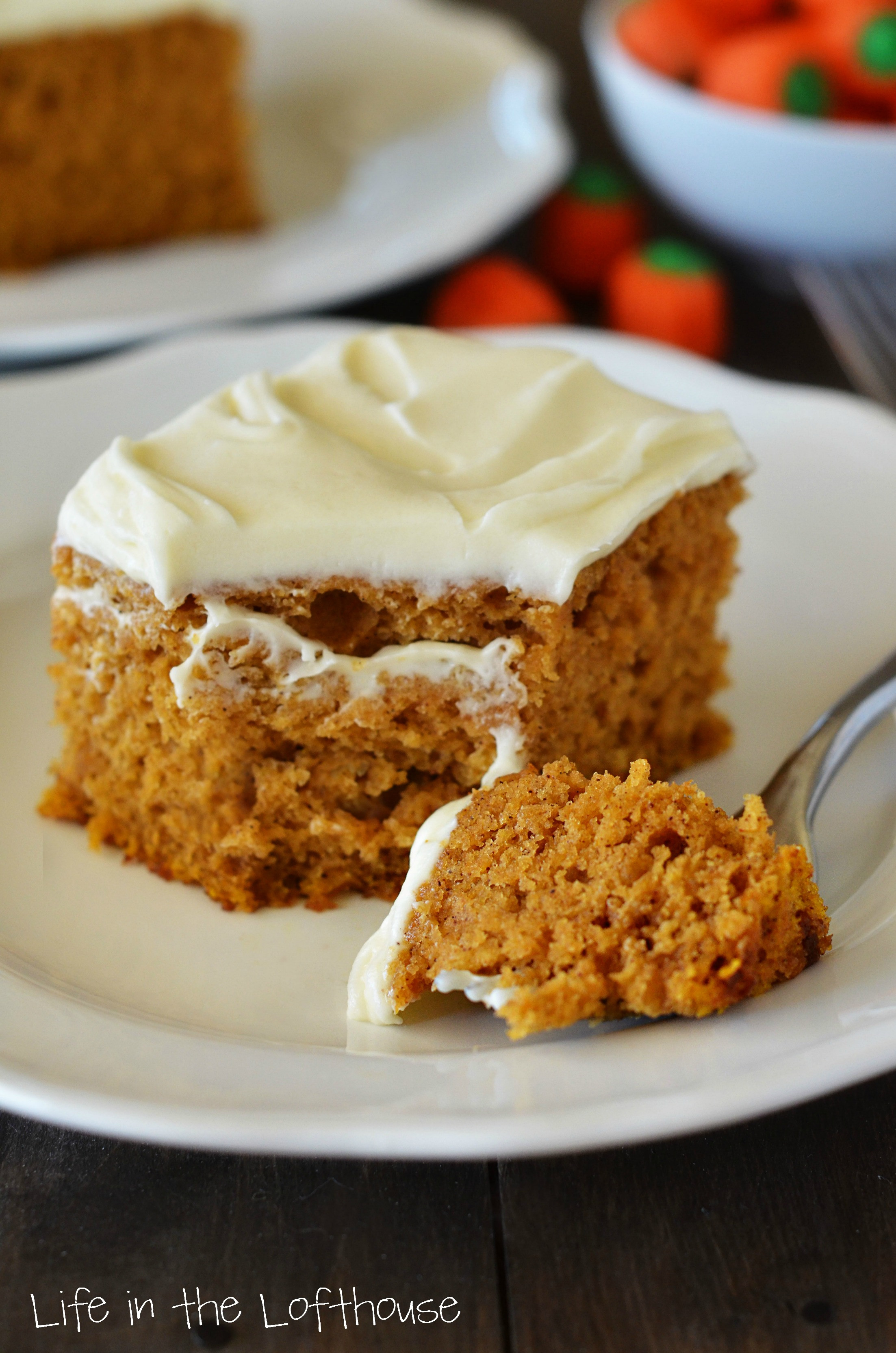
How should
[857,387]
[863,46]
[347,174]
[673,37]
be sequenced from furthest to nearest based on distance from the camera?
[347,174]
[673,37]
[857,387]
[863,46]

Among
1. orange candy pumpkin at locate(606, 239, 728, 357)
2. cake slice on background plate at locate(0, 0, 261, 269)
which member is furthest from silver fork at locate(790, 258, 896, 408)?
cake slice on background plate at locate(0, 0, 261, 269)

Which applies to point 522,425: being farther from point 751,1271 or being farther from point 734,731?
point 751,1271

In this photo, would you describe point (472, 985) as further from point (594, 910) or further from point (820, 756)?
point (820, 756)

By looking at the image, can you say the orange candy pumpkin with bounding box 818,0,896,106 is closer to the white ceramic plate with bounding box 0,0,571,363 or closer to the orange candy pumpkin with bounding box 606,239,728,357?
the orange candy pumpkin with bounding box 606,239,728,357

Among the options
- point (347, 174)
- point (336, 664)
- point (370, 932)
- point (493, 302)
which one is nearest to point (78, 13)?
point (347, 174)

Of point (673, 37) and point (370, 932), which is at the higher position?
point (673, 37)
